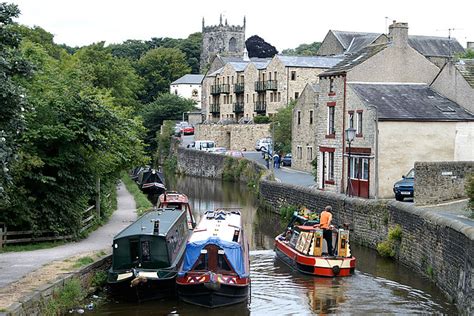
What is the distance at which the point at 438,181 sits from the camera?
31.2 meters

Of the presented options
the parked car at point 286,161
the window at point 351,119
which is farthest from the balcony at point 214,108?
the window at point 351,119

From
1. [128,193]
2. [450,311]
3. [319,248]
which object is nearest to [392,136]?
[319,248]

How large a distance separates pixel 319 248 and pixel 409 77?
18290 mm

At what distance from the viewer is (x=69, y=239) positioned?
2686 centimetres

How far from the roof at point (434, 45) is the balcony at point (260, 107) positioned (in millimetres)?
16752

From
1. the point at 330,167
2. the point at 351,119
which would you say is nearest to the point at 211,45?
the point at 330,167

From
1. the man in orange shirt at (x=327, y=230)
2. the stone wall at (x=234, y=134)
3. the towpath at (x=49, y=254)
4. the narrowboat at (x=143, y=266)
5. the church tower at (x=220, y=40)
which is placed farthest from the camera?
the church tower at (x=220, y=40)

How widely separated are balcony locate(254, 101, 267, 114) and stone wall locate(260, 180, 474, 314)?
4472 cm

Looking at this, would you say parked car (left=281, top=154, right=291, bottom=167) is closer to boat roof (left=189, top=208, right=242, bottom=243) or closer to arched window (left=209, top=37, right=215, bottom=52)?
boat roof (left=189, top=208, right=242, bottom=243)

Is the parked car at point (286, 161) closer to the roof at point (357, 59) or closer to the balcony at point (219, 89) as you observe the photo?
the roof at point (357, 59)

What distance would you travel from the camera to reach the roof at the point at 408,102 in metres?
37.5

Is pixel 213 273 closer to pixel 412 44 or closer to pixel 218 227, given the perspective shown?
pixel 218 227

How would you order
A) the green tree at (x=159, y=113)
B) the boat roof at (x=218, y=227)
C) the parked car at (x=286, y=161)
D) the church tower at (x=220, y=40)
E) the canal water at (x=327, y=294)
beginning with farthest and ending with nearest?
1. the church tower at (x=220, y=40)
2. the green tree at (x=159, y=113)
3. the parked car at (x=286, y=161)
4. the boat roof at (x=218, y=227)
5. the canal water at (x=327, y=294)

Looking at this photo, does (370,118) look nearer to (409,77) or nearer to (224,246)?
(409,77)
